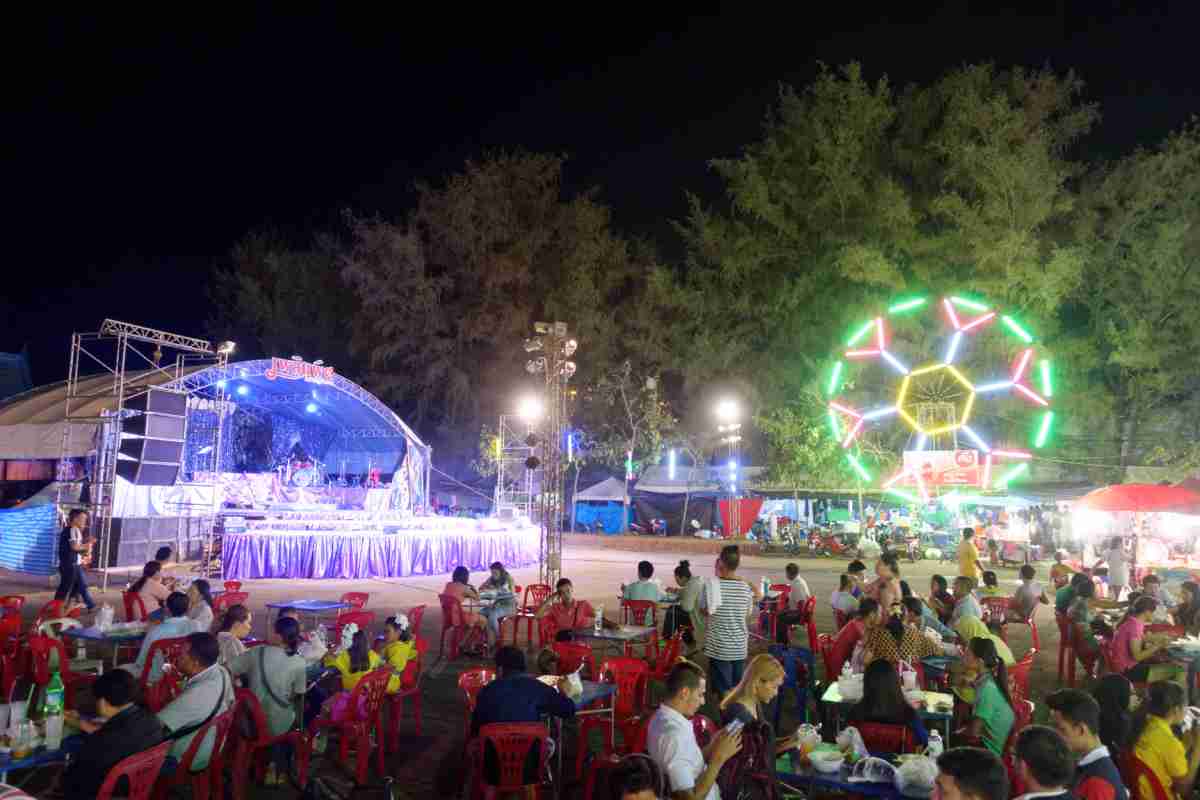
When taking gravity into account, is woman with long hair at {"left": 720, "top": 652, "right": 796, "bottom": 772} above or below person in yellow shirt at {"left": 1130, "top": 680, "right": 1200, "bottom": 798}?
above

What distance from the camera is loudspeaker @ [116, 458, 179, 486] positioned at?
55.2ft

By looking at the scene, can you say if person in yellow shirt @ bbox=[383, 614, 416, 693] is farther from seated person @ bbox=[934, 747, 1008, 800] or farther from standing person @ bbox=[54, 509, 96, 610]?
standing person @ bbox=[54, 509, 96, 610]

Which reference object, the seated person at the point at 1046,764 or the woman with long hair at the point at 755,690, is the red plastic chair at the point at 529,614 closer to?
the woman with long hair at the point at 755,690

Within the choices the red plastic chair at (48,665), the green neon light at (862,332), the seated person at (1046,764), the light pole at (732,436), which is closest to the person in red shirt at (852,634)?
the seated person at (1046,764)

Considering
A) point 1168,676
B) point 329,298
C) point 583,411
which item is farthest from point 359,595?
point 329,298

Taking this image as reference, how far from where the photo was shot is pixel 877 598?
7.81m

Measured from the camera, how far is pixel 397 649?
636cm

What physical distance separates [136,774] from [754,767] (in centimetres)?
258

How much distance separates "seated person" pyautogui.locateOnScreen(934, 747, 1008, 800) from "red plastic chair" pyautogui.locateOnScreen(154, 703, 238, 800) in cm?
351

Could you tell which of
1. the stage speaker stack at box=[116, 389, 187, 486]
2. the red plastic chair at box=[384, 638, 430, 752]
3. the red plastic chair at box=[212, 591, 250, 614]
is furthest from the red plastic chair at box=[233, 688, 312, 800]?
the stage speaker stack at box=[116, 389, 187, 486]

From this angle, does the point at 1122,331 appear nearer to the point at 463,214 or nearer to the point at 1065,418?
the point at 1065,418

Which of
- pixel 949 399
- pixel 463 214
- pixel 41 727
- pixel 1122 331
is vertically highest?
pixel 463 214

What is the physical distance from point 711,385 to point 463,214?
1216 centimetres

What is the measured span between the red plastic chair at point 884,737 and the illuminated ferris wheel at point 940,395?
57.3 feet
